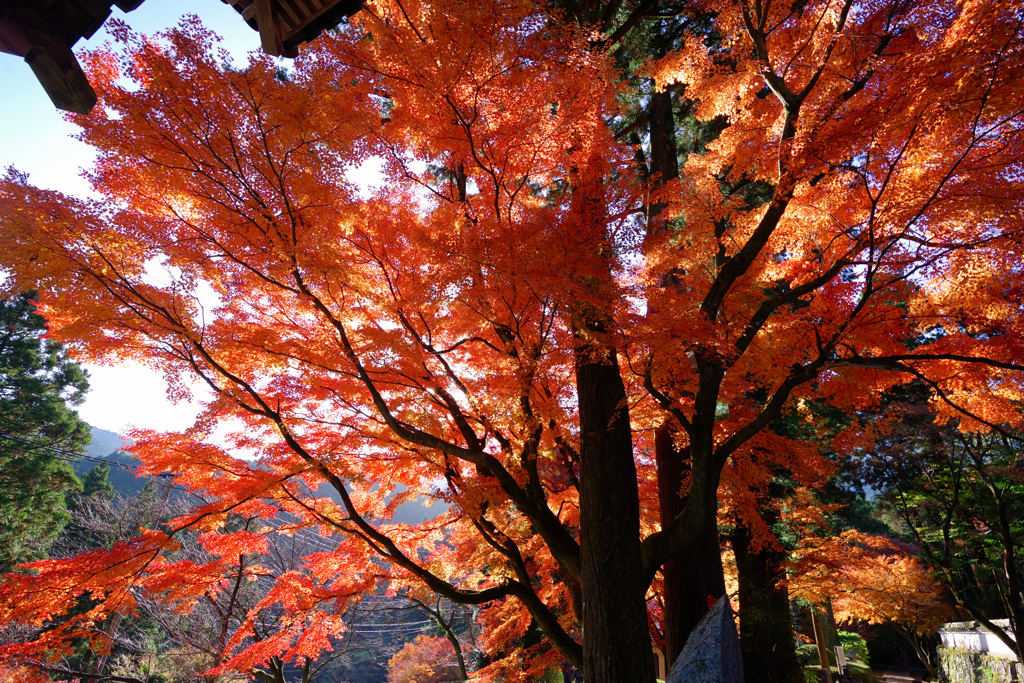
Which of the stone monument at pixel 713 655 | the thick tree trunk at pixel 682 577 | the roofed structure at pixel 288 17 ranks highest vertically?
the roofed structure at pixel 288 17

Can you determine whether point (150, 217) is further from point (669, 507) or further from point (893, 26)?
point (893, 26)

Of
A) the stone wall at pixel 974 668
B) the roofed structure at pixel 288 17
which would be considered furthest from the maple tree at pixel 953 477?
the roofed structure at pixel 288 17

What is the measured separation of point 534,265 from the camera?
4.89 m

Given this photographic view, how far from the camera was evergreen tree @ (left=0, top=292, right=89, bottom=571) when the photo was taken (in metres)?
15.7

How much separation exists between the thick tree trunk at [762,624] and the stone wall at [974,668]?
5.35m

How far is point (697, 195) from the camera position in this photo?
19.7ft

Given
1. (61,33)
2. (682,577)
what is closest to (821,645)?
(682,577)

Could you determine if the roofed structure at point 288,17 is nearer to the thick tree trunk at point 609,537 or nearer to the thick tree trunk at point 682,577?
the thick tree trunk at point 609,537

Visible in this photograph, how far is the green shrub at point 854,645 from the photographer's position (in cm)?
2053

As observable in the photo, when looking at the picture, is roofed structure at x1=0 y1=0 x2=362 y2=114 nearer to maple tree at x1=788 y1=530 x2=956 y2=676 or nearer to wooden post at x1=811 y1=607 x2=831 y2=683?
maple tree at x1=788 y1=530 x2=956 y2=676

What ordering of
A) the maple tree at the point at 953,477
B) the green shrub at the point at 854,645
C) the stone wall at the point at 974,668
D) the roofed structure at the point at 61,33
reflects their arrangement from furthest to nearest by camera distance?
the green shrub at the point at 854,645 < the stone wall at the point at 974,668 < the maple tree at the point at 953,477 < the roofed structure at the point at 61,33

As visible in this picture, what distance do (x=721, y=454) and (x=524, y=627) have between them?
6261 millimetres

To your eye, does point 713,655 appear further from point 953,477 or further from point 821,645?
point 821,645

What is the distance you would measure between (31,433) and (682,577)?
70.8 feet
